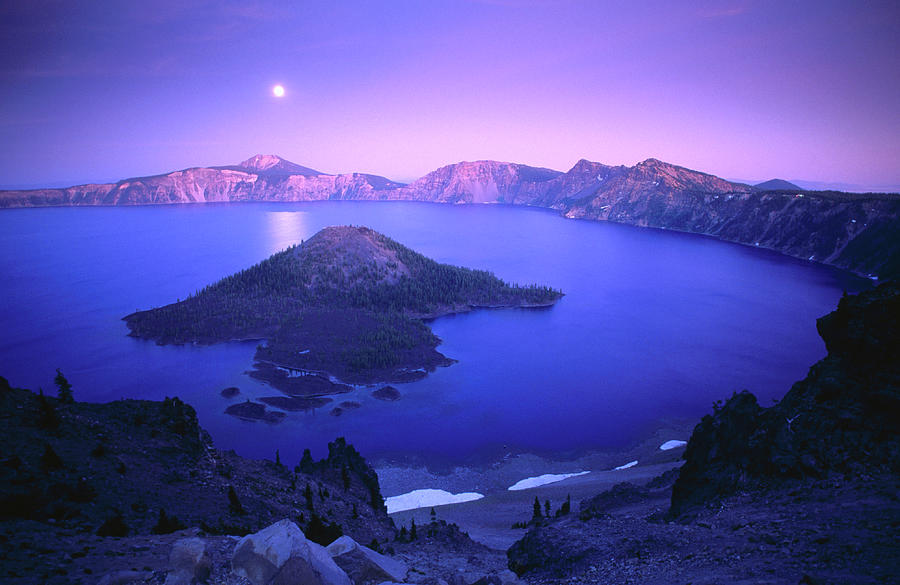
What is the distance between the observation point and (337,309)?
378 ft

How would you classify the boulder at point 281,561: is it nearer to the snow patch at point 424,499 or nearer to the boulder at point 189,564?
the boulder at point 189,564

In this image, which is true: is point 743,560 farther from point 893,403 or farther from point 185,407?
point 185,407

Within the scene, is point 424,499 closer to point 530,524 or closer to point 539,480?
point 539,480

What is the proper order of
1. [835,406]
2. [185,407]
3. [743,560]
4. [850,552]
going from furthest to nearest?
1. [185,407]
2. [835,406]
3. [743,560]
4. [850,552]

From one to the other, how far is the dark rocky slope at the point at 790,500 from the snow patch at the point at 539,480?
68.5ft

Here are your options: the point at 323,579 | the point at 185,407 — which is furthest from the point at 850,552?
the point at 185,407

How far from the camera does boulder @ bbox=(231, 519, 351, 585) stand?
12555 mm

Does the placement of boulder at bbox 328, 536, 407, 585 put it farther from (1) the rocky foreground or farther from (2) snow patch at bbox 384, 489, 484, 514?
(2) snow patch at bbox 384, 489, 484, 514

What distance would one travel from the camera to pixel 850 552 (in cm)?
1499

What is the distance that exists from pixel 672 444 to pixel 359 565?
2284 inches

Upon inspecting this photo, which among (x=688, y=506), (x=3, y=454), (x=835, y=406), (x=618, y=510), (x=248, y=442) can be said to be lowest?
(x=248, y=442)

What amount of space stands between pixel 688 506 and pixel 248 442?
55463 millimetres

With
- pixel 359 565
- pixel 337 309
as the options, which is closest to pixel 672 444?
pixel 359 565

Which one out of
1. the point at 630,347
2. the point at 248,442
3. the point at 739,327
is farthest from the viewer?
the point at 739,327
